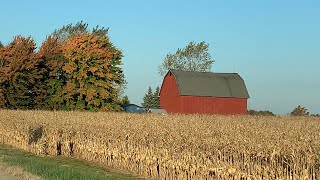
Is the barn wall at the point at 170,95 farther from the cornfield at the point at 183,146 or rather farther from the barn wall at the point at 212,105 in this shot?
the cornfield at the point at 183,146

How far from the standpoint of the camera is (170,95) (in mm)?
67500

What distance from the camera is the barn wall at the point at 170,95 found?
65625mm

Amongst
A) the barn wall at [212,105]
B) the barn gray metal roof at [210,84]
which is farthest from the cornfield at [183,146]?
the barn gray metal roof at [210,84]

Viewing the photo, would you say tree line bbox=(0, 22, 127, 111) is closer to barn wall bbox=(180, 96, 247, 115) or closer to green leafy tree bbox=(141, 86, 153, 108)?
barn wall bbox=(180, 96, 247, 115)

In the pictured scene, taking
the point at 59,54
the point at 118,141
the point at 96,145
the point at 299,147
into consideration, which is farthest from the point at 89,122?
the point at 59,54

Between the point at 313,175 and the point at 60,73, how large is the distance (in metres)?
51.3

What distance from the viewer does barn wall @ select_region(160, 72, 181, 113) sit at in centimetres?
6562

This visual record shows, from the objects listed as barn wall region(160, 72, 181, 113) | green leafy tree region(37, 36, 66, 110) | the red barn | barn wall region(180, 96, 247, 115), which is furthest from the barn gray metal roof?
green leafy tree region(37, 36, 66, 110)

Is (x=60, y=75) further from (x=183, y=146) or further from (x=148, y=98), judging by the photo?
(x=148, y=98)

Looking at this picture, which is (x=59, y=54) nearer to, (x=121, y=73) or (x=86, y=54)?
(x=86, y=54)

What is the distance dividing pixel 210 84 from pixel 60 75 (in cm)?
2006

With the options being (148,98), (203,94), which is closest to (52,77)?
(203,94)

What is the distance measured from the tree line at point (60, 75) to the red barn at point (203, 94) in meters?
8.52

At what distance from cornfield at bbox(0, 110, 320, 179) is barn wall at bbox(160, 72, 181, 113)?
37607mm
